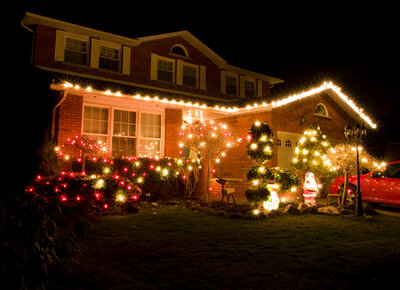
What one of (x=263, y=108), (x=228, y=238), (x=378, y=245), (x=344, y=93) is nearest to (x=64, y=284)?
(x=228, y=238)

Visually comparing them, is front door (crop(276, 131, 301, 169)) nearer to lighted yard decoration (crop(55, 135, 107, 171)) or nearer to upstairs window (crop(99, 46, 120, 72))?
lighted yard decoration (crop(55, 135, 107, 171))

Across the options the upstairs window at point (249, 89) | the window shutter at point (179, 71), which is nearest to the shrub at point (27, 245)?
the window shutter at point (179, 71)

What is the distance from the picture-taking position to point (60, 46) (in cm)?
1291

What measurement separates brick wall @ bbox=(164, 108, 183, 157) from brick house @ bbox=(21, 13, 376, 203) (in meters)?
0.04

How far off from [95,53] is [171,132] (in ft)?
19.0

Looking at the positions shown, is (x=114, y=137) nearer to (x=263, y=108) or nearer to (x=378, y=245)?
(x=263, y=108)

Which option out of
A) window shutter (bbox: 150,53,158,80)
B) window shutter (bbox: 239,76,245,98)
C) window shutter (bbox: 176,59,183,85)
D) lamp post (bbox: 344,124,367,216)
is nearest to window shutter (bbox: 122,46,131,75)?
window shutter (bbox: 150,53,158,80)

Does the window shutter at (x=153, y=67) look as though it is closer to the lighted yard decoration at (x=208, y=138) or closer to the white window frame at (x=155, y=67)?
the white window frame at (x=155, y=67)

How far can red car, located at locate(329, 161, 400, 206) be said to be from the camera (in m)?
9.84

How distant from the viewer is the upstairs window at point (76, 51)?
13273 millimetres

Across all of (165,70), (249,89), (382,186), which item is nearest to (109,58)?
(165,70)

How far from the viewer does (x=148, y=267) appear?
12.8ft

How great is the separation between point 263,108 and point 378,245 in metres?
6.90

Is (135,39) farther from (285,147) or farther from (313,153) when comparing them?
(313,153)
